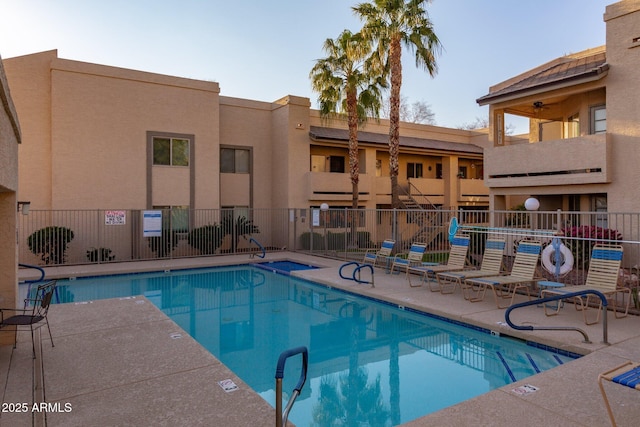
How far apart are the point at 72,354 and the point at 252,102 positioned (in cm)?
1905

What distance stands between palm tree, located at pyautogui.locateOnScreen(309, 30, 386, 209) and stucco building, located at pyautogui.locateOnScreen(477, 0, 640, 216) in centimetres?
553

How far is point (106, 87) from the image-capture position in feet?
60.9

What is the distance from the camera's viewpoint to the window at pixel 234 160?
22.8m

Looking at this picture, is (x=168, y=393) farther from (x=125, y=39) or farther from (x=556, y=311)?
(x=125, y=39)

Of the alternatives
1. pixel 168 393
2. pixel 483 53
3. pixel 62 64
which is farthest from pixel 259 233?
pixel 168 393

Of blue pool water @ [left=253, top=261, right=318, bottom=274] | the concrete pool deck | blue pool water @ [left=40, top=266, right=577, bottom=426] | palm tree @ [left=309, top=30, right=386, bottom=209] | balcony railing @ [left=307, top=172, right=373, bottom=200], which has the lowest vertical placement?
blue pool water @ [left=40, top=266, right=577, bottom=426]

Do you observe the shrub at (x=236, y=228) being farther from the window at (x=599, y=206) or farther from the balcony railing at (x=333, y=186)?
the window at (x=599, y=206)

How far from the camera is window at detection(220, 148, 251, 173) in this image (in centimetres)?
2277

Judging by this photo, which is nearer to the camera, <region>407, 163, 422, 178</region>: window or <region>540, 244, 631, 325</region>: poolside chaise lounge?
<region>540, 244, 631, 325</region>: poolside chaise lounge

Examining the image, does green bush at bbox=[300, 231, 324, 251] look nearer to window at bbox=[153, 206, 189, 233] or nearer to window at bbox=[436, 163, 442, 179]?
window at bbox=[153, 206, 189, 233]

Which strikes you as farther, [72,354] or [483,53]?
[483,53]

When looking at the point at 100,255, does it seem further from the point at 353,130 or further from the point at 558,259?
the point at 558,259

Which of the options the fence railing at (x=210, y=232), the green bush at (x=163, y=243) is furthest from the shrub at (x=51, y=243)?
the green bush at (x=163, y=243)

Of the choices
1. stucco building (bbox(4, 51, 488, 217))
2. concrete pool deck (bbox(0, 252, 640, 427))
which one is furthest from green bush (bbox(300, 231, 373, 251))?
concrete pool deck (bbox(0, 252, 640, 427))
